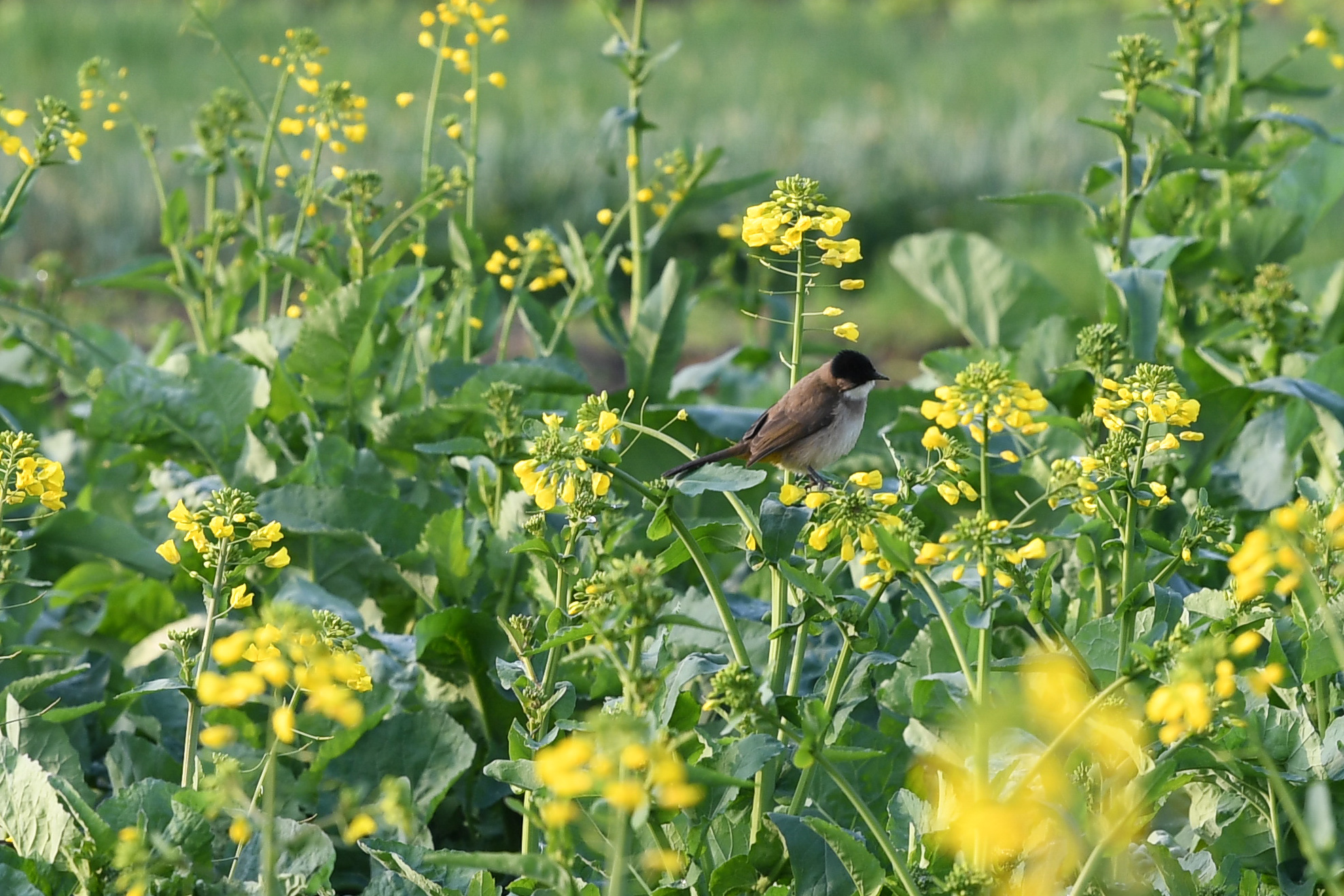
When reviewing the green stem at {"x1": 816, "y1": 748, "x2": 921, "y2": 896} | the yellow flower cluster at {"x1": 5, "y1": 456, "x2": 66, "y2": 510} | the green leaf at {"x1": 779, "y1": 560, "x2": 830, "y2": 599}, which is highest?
the yellow flower cluster at {"x1": 5, "y1": 456, "x2": 66, "y2": 510}

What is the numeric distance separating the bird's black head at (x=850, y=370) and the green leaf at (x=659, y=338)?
0.82 m

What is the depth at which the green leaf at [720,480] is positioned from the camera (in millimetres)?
1690

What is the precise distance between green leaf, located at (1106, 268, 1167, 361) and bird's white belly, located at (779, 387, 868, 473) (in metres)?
0.62

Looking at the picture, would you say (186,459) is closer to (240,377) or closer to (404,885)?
(240,377)

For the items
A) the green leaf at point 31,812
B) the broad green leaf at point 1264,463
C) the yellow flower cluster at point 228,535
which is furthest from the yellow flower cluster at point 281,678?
the broad green leaf at point 1264,463

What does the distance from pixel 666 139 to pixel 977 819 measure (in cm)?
1032

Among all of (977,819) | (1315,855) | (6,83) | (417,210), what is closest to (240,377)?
(417,210)

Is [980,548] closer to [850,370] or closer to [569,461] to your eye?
[569,461]

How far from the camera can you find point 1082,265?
26.5 feet

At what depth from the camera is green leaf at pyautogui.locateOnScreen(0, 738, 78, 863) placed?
1844 mm

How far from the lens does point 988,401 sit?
5.13 ft

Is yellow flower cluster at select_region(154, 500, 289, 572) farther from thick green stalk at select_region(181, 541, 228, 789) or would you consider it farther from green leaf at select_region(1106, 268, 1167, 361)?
green leaf at select_region(1106, 268, 1167, 361)

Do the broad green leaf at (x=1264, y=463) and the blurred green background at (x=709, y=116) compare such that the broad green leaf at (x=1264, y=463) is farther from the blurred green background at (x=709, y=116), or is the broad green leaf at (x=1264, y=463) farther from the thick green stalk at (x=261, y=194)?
the thick green stalk at (x=261, y=194)

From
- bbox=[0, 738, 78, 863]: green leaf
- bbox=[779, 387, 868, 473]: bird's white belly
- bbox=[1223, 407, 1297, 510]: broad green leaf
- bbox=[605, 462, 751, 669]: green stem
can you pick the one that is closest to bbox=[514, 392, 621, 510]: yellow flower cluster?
bbox=[605, 462, 751, 669]: green stem
